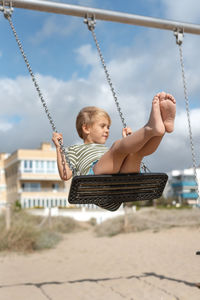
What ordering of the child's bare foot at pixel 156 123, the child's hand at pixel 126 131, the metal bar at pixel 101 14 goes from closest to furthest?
the child's bare foot at pixel 156 123 → the child's hand at pixel 126 131 → the metal bar at pixel 101 14

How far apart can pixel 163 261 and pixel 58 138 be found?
701cm

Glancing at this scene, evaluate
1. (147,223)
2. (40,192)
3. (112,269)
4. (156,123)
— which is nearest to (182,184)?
(40,192)

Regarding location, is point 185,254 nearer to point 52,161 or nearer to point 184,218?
point 184,218

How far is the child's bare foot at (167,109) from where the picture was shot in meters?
2.72

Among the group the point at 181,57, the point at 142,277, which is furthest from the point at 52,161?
the point at 181,57

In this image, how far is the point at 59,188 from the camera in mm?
39750

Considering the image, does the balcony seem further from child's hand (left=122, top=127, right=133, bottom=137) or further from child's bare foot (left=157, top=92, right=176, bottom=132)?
child's bare foot (left=157, top=92, right=176, bottom=132)

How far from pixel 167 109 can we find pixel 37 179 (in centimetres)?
3651

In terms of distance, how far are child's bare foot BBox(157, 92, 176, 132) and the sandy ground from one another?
3.88m

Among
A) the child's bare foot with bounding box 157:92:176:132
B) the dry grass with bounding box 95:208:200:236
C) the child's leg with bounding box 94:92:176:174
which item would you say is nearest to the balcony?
the dry grass with bounding box 95:208:200:236

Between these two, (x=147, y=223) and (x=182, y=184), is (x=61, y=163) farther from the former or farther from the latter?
(x=182, y=184)

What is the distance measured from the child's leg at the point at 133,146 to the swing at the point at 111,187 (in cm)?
8

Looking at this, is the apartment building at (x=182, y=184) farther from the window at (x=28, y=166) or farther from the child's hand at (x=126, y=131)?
the child's hand at (x=126, y=131)

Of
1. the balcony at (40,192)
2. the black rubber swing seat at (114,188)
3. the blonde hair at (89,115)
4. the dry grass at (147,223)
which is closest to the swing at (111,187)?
the black rubber swing seat at (114,188)
